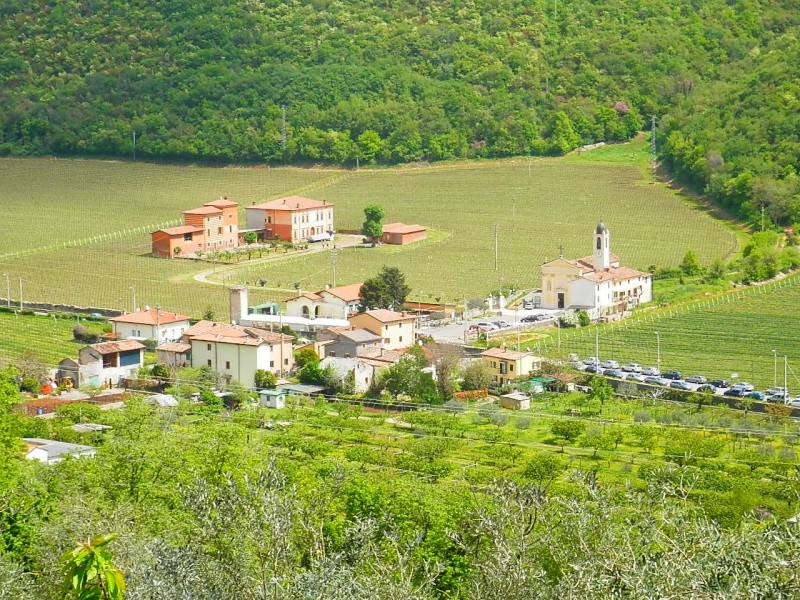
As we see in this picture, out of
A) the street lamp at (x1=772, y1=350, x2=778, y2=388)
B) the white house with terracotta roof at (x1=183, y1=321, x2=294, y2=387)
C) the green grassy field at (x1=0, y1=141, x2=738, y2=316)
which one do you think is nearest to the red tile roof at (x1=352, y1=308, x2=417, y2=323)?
the white house with terracotta roof at (x1=183, y1=321, x2=294, y2=387)

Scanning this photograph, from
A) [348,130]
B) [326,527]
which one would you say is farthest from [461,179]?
[326,527]

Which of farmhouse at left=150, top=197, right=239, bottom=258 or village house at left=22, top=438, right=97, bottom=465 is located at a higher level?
farmhouse at left=150, top=197, right=239, bottom=258

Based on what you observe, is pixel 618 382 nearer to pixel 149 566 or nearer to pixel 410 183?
pixel 149 566

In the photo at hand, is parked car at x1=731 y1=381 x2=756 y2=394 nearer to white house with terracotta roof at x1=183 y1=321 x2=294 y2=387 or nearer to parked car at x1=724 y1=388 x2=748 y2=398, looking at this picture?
parked car at x1=724 y1=388 x2=748 y2=398

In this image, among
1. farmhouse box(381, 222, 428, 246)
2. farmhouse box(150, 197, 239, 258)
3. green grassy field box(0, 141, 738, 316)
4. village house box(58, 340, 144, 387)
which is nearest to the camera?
village house box(58, 340, 144, 387)

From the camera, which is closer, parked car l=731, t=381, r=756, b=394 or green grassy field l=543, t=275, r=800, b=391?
parked car l=731, t=381, r=756, b=394

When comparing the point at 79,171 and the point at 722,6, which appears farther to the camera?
the point at 722,6
